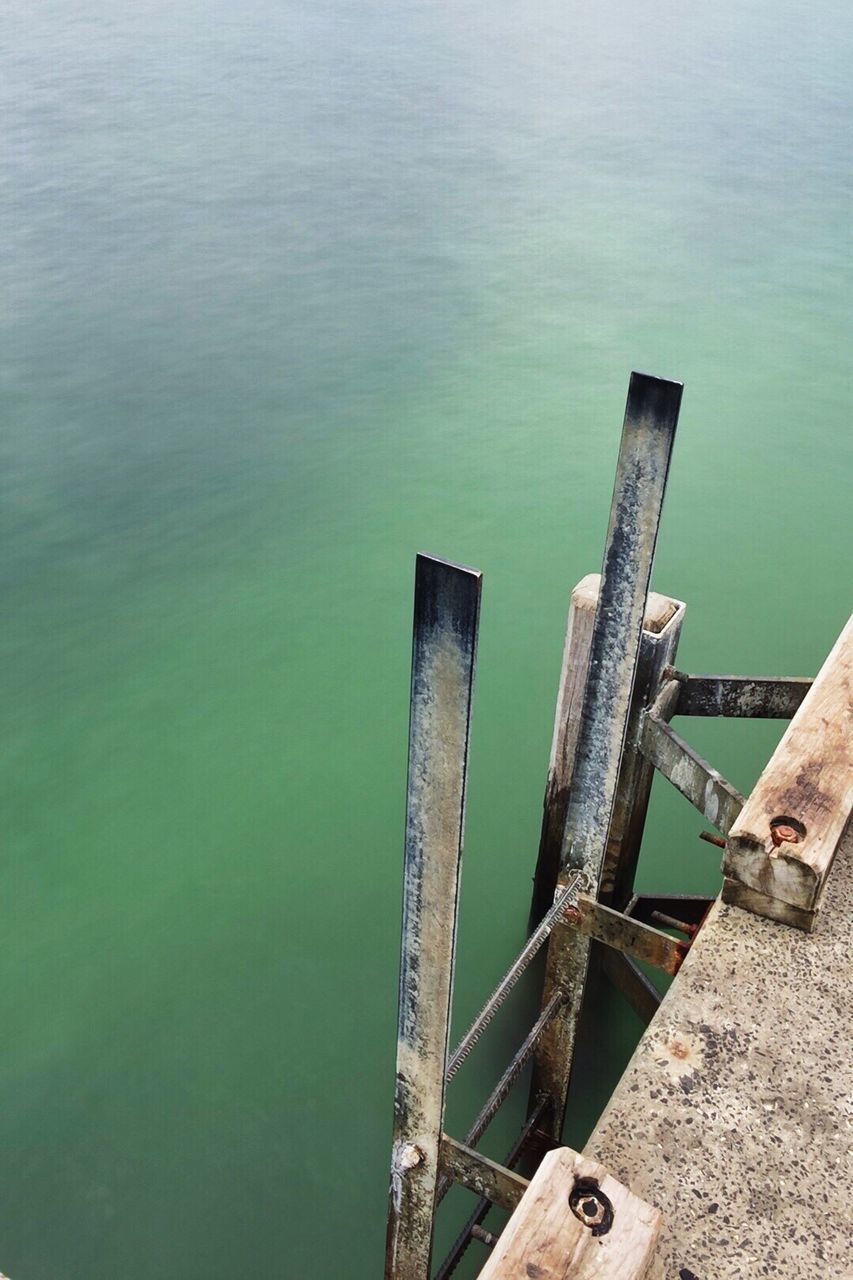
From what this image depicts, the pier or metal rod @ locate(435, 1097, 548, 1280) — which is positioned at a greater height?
the pier

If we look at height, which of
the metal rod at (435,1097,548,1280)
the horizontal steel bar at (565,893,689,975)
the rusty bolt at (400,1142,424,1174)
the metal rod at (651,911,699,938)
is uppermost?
the horizontal steel bar at (565,893,689,975)

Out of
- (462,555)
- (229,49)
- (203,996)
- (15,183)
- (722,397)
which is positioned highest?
(229,49)

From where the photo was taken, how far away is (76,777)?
20.0 ft

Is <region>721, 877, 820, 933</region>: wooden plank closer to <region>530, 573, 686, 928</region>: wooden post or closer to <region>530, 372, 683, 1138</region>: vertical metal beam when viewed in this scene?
<region>530, 372, 683, 1138</region>: vertical metal beam

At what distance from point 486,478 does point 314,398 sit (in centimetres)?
188

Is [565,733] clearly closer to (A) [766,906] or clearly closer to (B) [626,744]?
(B) [626,744]

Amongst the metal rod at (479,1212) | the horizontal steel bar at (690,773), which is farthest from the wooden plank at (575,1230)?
the horizontal steel bar at (690,773)

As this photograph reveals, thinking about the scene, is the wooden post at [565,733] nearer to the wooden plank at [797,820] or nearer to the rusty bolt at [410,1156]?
the wooden plank at [797,820]

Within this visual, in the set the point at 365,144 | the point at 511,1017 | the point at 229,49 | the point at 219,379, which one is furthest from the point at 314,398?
the point at 229,49

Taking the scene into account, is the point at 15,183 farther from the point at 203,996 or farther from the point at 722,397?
the point at 203,996

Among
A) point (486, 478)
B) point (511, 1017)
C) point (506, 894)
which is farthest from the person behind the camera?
point (486, 478)

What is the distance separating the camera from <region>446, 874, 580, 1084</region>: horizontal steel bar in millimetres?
2984

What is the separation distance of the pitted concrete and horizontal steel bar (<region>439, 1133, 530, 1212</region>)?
47 cm

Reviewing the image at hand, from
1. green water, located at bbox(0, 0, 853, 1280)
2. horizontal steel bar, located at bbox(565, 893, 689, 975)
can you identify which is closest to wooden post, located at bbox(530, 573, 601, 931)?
green water, located at bbox(0, 0, 853, 1280)
